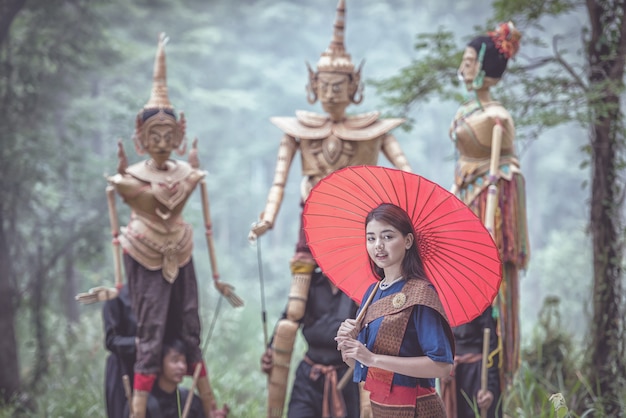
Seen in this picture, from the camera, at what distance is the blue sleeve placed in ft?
7.38

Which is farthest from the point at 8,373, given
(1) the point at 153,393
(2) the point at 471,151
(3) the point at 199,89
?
(3) the point at 199,89

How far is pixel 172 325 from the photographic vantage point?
3959mm

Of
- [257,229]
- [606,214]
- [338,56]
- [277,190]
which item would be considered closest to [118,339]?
[257,229]

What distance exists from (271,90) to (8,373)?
802 cm

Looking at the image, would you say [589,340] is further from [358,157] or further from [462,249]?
[462,249]

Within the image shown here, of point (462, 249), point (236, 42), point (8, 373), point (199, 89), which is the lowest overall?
point (8, 373)

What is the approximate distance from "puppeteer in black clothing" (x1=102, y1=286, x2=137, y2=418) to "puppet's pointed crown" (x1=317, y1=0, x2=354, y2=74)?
180 centimetres

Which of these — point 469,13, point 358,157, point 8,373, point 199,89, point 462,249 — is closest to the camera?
point 462,249

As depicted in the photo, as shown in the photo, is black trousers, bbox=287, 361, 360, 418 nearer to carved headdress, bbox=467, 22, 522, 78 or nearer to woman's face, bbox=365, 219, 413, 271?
woman's face, bbox=365, 219, 413, 271

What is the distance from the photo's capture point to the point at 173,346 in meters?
3.86

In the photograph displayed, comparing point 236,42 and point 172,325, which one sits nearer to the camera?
point 172,325

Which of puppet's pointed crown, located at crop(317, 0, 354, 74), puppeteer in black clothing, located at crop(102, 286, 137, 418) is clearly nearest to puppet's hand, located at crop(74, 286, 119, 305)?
puppeteer in black clothing, located at crop(102, 286, 137, 418)

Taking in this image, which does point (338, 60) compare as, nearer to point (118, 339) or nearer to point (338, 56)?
point (338, 56)

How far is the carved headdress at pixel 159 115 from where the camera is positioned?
12.6 ft
